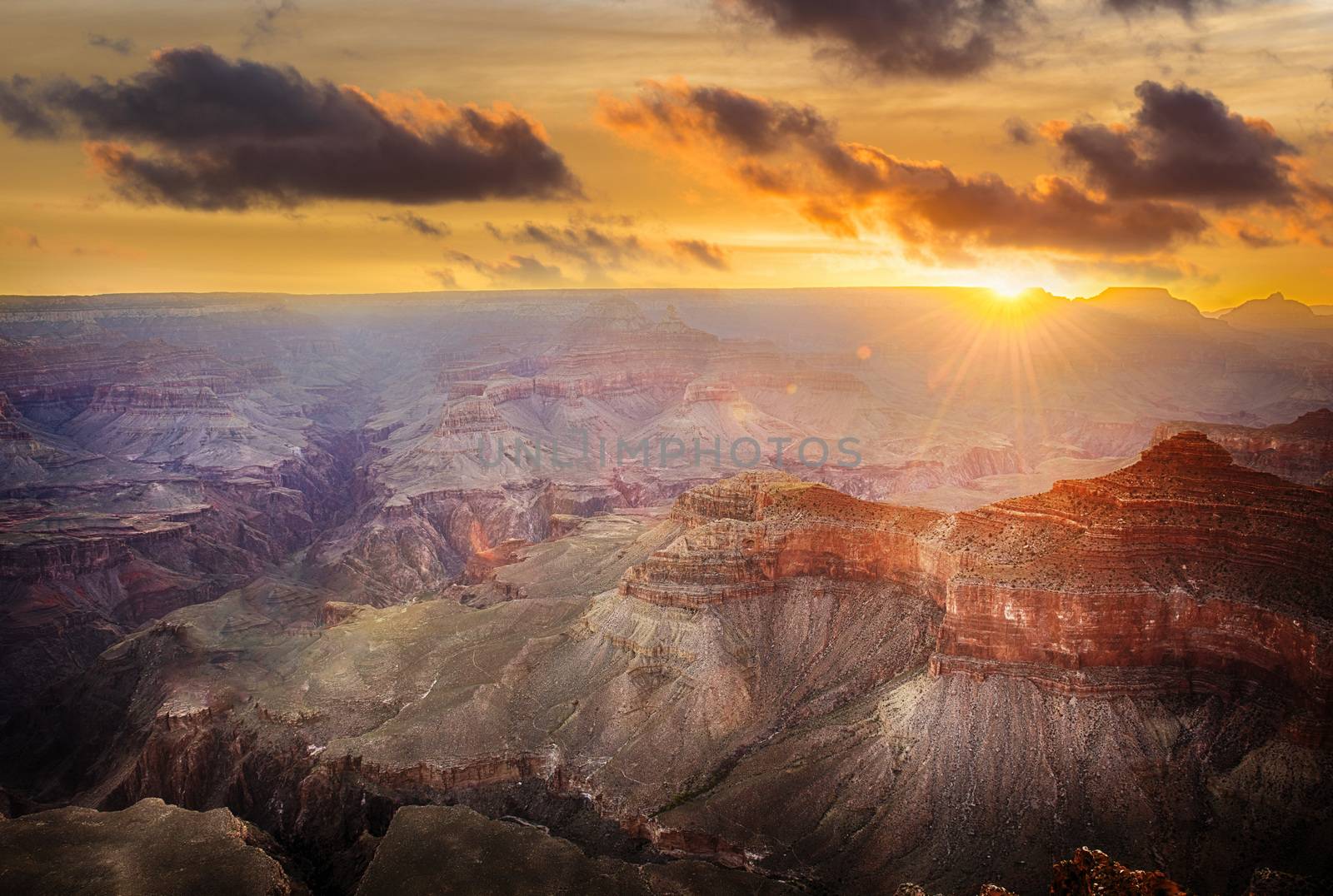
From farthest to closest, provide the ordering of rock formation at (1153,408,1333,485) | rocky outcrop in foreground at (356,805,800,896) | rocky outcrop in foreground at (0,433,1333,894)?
rock formation at (1153,408,1333,485), rocky outcrop in foreground at (0,433,1333,894), rocky outcrop in foreground at (356,805,800,896)

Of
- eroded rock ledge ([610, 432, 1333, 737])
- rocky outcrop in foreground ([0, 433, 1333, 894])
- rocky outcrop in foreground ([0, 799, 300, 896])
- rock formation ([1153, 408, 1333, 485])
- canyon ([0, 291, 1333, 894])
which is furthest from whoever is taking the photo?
rock formation ([1153, 408, 1333, 485])

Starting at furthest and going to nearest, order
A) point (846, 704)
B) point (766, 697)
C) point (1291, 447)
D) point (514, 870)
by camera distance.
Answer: point (1291, 447) → point (766, 697) → point (846, 704) → point (514, 870)

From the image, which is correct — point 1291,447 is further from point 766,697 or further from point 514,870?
point 514,870

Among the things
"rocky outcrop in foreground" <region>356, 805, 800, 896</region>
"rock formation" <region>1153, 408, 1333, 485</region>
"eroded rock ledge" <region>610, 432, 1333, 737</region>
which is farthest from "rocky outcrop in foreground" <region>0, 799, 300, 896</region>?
"rock formation" <region>1153, 408, 1333, 485</region>

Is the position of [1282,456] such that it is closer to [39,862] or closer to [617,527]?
[617,527]

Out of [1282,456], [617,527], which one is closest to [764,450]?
[617,527]

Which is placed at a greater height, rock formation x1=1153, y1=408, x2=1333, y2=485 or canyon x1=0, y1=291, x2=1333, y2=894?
rock formation x1=1153, y1=408, x2=1333, y2=485

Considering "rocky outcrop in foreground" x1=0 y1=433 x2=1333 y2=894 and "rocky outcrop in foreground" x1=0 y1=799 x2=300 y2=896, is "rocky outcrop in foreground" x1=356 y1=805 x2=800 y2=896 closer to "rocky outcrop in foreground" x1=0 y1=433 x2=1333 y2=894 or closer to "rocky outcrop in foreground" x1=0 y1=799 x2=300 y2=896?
"rocky outcrop in foreground" x1=0 y1=433 x2=1333 y2=894

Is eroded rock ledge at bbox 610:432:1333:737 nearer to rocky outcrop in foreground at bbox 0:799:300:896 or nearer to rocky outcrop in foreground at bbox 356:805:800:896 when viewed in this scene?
rocky outcrop in foreground at bbox 356:805:800:896

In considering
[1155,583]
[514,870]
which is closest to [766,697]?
[514,870]

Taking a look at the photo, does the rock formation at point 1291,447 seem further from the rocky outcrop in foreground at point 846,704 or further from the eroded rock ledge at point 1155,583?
the rocky outcrop in foreground at point 846,704

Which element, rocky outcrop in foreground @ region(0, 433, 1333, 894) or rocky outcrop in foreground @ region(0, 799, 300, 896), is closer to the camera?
rocky outcrop in foreground @ region(0, 799, 300, 896)
